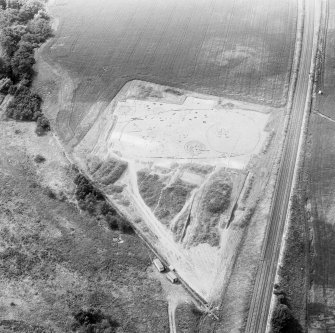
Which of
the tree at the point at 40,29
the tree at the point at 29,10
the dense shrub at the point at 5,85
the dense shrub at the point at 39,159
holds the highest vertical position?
the tree at the point at 29,10

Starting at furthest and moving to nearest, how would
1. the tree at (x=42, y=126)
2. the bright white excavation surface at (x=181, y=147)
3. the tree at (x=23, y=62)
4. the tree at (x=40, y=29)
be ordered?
the tree at (x=40, y=29) < the tree at (x=23, y=62) < the tree at (x=42, y=126) < the bright white excavation surface at (x=181, y=147)

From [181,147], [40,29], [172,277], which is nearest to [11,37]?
[40,29]

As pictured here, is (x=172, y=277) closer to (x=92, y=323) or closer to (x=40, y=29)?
(x=92, y=323)

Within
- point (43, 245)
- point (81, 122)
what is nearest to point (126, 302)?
point (43, 245)

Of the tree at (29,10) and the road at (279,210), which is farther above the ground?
the tree at (29,10)

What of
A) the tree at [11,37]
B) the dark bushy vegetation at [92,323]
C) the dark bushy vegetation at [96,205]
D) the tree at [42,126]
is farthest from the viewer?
the tree at [11,37]

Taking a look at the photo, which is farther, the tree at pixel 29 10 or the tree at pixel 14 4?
the tree at pixel 14 4

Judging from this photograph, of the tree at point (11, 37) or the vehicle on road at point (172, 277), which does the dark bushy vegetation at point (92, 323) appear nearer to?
the vehicle on road at point (172, 277)

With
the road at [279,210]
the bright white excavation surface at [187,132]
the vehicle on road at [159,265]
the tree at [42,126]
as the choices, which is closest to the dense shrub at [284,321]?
the road at [279,210]
